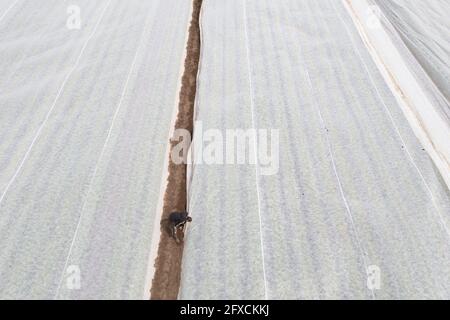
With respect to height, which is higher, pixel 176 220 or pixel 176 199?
pixel 176 220

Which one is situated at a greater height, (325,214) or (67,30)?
(67,30)

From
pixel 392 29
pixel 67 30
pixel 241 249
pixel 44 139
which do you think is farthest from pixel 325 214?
pixel 67 30

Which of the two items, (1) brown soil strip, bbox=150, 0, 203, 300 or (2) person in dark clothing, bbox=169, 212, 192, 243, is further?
(2) person in dark clothing, bbox=169, 212, 192, 243

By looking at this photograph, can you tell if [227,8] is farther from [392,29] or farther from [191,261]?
[191,261]

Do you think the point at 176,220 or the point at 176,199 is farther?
the point at 176,199
